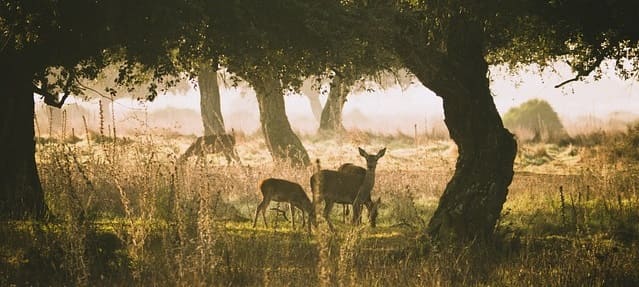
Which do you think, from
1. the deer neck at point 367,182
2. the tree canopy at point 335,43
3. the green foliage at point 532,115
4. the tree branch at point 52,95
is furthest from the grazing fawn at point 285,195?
the green foliage at point 532,115

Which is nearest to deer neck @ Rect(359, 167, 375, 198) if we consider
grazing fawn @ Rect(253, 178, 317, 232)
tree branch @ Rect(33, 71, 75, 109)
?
grazing fawn @ Rect(253, 178, 317, 232)

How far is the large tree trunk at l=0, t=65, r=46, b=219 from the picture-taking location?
12.9 meters

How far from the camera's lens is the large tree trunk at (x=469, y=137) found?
42.1 ft

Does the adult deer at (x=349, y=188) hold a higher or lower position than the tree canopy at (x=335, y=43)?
lower

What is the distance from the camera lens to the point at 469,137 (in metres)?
13.2

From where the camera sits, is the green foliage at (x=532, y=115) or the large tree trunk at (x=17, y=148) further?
the green foliage at (x=532, y=115)

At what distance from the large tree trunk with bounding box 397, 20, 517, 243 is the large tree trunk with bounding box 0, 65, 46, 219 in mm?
5990

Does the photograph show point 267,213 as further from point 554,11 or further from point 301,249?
point 554,11

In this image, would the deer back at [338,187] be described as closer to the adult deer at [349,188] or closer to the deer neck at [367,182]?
the adult deer at [349,188]

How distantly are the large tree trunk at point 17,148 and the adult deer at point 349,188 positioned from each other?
472 cm

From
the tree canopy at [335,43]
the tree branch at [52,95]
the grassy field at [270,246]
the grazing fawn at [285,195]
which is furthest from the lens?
the grazing fawn at [285,195]

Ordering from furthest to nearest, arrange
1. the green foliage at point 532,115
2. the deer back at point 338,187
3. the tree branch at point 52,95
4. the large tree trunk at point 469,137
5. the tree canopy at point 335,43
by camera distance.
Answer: the green foliage at point 532,115 < the deer back at point 338,187 < the tree branch at point 52,95 < the large tree trunk at point 469,137 < the tree canopy at point 335,43

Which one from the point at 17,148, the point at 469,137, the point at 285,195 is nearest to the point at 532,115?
the point at 285,195

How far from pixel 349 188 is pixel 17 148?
Result: 5733mm
